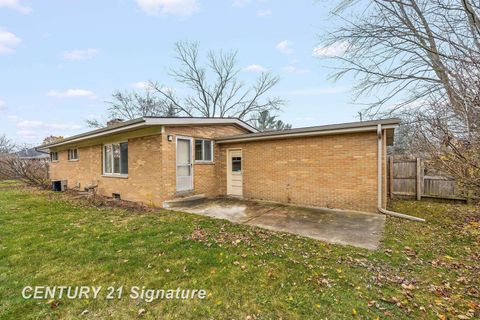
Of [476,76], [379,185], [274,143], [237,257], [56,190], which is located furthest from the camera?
[56,190]

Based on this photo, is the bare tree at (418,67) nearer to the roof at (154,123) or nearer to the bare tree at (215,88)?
the roof at (154,123)

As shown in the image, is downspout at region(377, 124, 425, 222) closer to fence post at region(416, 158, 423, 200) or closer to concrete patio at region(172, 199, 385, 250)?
concrete patio at region(172, 199, 385, 250)

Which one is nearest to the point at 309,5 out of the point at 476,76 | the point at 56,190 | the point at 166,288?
the point at 476,76

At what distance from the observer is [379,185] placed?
6695 mm

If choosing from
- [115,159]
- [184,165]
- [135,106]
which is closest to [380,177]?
[184,165]

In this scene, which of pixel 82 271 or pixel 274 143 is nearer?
pixel 82 271

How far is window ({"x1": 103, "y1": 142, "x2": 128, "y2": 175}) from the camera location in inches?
380

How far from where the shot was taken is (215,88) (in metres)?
27.5

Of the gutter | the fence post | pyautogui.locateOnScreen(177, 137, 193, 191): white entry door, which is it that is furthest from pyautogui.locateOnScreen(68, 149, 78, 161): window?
the fence post

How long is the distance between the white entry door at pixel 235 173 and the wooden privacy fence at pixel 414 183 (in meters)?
6.57

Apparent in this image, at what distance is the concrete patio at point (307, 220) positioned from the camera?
15.9 ft

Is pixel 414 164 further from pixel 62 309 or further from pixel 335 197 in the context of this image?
pixel 62 309

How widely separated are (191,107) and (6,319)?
26620mm

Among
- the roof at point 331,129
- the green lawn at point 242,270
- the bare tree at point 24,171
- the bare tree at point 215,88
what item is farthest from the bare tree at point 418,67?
the bare tree at point 24,171
